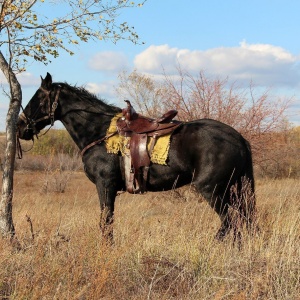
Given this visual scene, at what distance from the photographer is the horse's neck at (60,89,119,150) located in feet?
20.9

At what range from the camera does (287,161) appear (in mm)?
20375

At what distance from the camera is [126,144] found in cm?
603

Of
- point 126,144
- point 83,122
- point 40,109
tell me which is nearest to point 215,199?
point 126,144

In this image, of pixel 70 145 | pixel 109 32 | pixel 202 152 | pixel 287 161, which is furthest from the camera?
pixel 70 145

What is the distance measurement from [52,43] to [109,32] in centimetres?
85

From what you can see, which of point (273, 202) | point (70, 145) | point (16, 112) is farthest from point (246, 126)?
point (70, 145)

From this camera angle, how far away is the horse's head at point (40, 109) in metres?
6.51

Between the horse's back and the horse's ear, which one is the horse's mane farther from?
the horse's back

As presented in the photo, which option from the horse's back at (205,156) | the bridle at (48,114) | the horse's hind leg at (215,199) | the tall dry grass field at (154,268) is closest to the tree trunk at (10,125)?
the bridle at (48,114)

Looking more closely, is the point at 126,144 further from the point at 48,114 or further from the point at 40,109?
the point at 40,109

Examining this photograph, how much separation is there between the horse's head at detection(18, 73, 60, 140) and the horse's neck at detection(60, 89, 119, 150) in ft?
0.60

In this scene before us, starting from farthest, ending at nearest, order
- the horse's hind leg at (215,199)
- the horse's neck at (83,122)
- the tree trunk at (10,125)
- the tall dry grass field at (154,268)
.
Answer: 1. the horse's neck at (83,122)
2. the tree trunk at (10,125)
3. the horse's hind leg at (215,199)
4. the tall dry grass field at (154,268)

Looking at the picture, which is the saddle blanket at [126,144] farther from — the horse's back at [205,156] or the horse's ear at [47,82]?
the horse's ear at [47,82]

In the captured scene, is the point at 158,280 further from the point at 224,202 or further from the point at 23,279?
the point at 224,202
